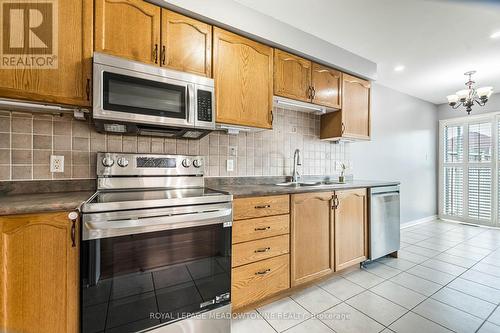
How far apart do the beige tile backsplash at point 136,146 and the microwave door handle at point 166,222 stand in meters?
0.64

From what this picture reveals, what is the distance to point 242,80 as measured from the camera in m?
1.92

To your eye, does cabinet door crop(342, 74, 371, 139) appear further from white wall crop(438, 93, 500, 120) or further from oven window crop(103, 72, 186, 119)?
white wall crop(438, 93, 500, 120)

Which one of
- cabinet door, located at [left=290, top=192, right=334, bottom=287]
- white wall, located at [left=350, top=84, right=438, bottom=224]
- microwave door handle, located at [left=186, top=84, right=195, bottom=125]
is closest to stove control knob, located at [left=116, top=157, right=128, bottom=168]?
microwave door handle, located at [left=186, top=84, right=195, bottom=125]

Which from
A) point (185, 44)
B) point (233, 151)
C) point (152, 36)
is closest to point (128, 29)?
point (152, 36)

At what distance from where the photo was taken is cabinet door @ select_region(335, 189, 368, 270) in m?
2.22

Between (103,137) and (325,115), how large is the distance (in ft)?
7.81

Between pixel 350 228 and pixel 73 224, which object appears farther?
pixel 350 228

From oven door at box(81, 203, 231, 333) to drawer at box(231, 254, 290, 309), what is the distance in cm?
10

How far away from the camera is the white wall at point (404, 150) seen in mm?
3557

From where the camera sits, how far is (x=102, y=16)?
1.40 metres

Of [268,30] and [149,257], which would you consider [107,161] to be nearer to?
[149,257]

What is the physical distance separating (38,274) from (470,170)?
6.32 m

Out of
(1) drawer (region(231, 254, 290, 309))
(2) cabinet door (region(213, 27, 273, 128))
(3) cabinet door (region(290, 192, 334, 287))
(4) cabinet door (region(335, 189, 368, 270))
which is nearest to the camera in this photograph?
(1) drawer (region(231, 254, 290, 309))

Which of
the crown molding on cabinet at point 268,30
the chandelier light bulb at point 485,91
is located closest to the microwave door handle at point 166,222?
the crown molding on cabinet at point 268,30
